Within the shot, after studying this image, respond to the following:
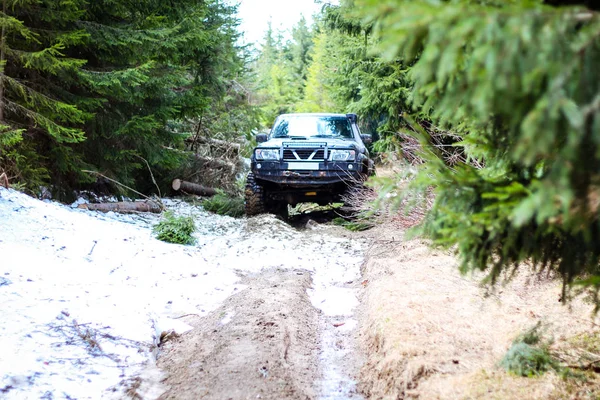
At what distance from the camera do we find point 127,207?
923 cm

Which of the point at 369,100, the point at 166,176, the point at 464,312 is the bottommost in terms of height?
the point at 166,176

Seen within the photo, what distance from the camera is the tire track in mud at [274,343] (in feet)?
11.3

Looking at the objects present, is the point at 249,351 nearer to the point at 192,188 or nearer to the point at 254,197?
the point at 254,197

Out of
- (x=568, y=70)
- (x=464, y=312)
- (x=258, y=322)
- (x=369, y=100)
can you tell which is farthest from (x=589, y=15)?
(x=369, y=100)

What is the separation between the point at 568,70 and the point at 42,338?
3900 millimetres

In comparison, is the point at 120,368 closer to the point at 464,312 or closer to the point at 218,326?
the point at 218,326

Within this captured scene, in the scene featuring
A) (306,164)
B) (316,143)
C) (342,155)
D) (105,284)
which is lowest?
(105,284)

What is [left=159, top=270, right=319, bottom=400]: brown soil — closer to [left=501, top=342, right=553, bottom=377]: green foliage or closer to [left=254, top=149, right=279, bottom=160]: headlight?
[left=501, top=342, right=553, bottom=377]: green foliage

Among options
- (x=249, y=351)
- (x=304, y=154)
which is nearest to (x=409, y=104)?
(x=249, y=351)

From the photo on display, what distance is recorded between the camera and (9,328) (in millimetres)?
3686

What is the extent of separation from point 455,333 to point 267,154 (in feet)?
19.9

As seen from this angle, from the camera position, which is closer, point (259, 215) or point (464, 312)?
point (464, 312)

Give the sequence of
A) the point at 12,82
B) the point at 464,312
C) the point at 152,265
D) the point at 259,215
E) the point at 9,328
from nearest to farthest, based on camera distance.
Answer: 1. the point at 9,328
2. the point at 464,312
3. the point at 152,265
4. the point at 12,82
5. the point at 259,215

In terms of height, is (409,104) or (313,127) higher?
(409,104)
